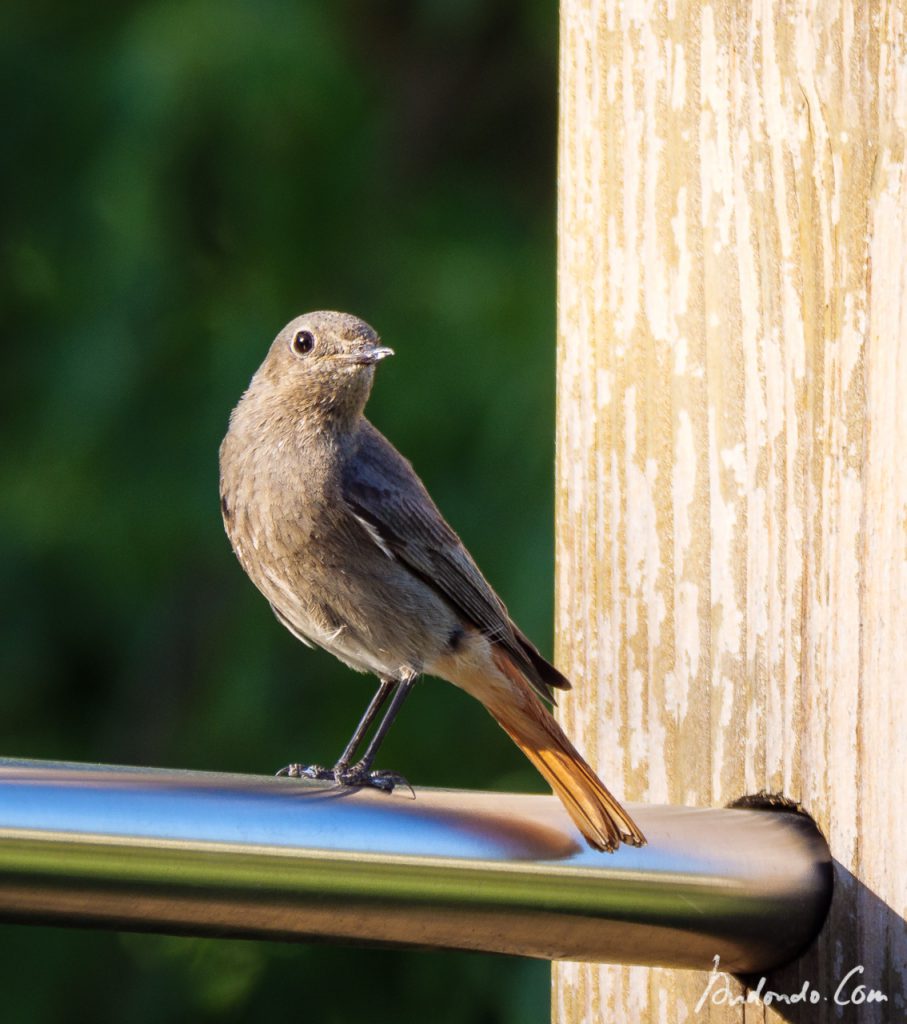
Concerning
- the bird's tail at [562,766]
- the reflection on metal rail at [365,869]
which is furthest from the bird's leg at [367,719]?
the reflection on metal rail at [365,869]

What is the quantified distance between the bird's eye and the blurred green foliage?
1.23 meters

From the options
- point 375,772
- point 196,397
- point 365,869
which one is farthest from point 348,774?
point 196,397

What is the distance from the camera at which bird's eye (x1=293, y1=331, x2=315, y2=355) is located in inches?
124

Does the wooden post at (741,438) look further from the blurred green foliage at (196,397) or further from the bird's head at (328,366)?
the blurred green foliage at (196,397)

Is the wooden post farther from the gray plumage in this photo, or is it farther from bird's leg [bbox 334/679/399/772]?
bird's leg [bbox 334/679/399/772]

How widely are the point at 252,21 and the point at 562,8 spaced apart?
292 centimetres

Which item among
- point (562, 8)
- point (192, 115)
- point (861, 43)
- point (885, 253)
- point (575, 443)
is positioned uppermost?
point (192, 115)

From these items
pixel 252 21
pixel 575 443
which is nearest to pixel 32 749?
pixel 252 21

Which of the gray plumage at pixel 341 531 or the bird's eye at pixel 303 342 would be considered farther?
the bird's eye at pixel 303 342

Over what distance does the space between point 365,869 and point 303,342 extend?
2.00 meters

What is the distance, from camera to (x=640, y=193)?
1773 millimetres

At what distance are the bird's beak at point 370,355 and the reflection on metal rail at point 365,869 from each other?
1638mm

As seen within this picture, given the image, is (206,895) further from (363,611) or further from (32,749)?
(32,749)

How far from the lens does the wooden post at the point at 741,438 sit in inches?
59.3
